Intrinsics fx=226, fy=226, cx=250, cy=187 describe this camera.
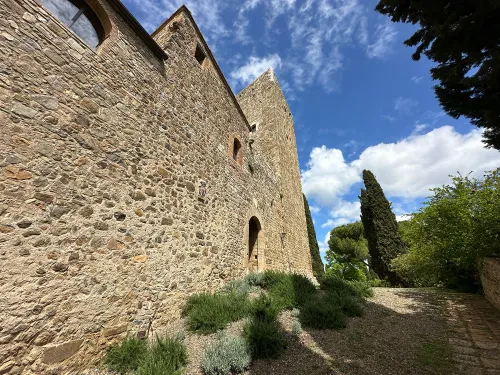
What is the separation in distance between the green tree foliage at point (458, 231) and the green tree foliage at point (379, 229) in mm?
4999

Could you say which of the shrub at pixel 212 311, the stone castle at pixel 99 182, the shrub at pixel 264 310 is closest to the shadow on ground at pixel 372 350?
the shrub at pixel 264 310

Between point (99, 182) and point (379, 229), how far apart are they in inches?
602

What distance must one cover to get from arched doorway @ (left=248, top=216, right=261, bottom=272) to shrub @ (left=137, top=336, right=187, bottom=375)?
194 inches

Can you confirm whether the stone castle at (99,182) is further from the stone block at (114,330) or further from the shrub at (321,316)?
the shrub at (321,316)

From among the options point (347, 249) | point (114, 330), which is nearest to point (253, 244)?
point (114, 330)

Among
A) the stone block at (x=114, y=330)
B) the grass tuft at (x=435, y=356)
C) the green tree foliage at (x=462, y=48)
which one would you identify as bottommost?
the grass tuft at (x=435, y=356)

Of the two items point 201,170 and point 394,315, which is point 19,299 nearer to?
point 201,170

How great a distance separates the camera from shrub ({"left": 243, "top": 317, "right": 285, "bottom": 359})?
3.05m

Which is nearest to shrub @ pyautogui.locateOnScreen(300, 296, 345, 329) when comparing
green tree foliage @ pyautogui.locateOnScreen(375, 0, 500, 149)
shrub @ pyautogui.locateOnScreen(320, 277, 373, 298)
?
shrub @ pyautogui.locateOnScreen(320, 277, 373, 298)

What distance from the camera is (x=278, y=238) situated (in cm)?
1006

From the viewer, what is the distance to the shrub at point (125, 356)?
285cm

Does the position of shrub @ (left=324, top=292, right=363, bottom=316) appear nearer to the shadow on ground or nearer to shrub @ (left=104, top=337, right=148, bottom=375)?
the shadow on ground

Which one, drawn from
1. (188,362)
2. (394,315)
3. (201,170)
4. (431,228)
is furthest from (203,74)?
(431,228)

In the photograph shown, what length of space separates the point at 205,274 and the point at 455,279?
8585 millimetres
